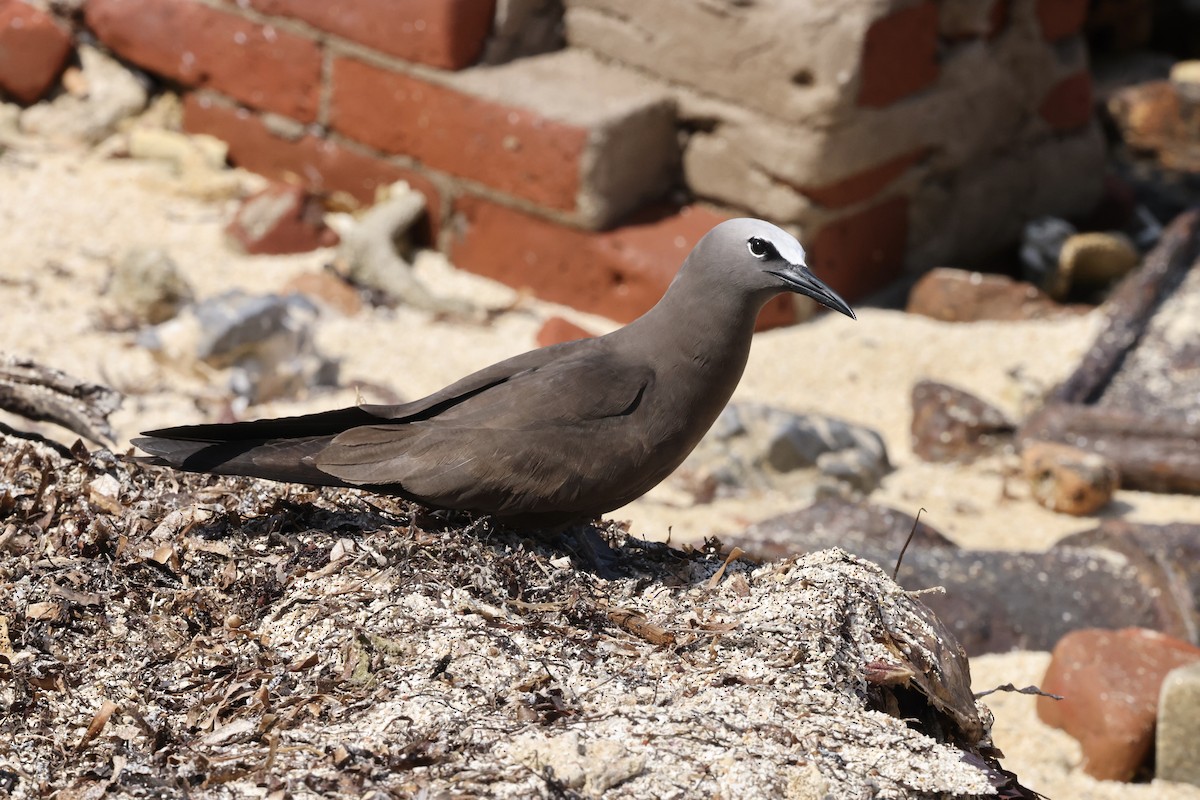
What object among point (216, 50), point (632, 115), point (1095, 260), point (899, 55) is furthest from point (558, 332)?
point (1095, 260)

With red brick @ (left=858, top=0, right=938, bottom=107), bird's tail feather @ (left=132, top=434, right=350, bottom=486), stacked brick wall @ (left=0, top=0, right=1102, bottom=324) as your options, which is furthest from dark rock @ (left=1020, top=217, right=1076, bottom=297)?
bird's tail feather @ (left=132, top=434, right=350, bottom=486)

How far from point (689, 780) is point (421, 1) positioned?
4.40 metres

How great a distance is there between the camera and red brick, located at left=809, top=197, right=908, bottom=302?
5.86 meters

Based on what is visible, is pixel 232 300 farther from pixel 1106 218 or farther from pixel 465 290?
pixel 1106 218

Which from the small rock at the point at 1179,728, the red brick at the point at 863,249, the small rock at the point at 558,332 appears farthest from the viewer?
the red brick at the point at 863,249

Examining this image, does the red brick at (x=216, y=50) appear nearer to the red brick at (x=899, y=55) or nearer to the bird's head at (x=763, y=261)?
the red brick at (x=899, y=55)

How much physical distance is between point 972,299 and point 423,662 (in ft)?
14.0

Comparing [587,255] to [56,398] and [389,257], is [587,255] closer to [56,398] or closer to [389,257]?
[389,257]

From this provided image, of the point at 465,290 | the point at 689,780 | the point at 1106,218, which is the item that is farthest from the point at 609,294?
the point at 689,780

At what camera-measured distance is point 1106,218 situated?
6.98 meters

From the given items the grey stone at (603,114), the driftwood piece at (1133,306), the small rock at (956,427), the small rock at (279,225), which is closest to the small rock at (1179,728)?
the small rock at (956,427)

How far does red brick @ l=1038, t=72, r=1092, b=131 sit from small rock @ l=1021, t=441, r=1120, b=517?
7.54 feet

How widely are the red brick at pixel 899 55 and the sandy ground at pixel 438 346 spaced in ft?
2.94

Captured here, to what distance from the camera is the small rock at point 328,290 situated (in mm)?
5672
